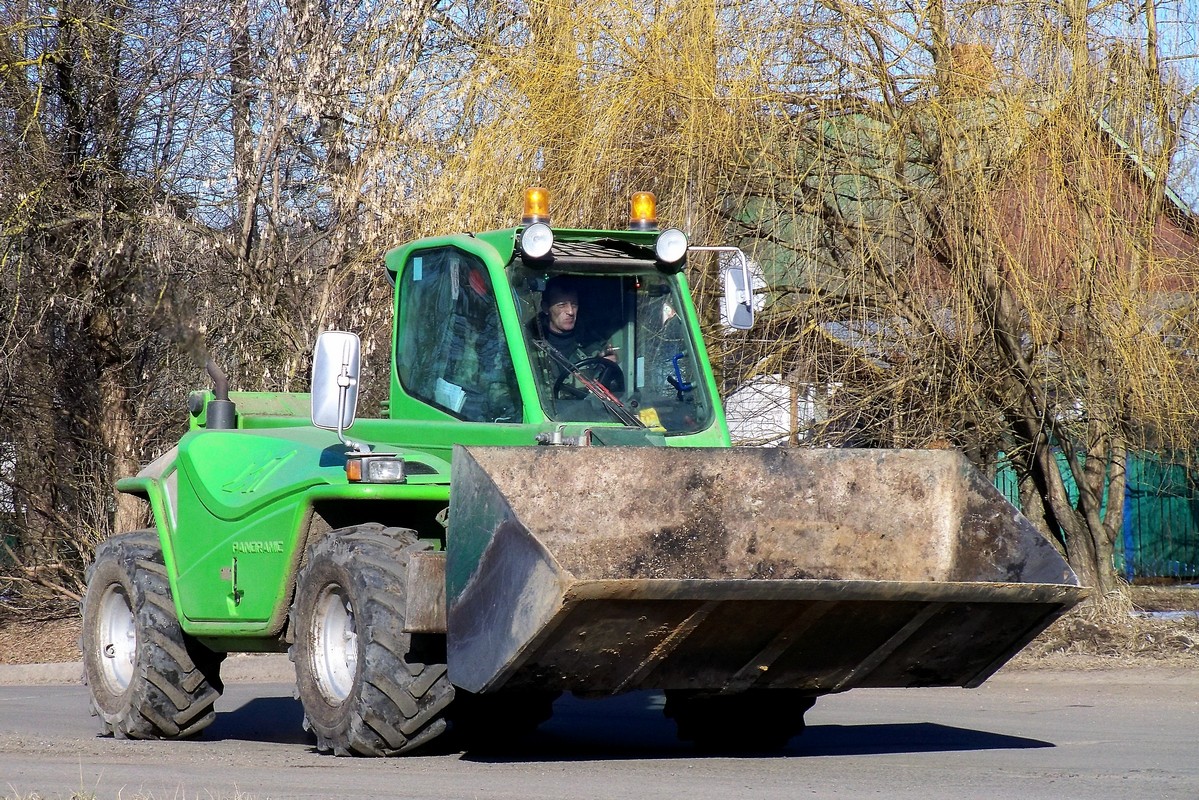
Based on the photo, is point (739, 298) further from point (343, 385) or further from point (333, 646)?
point (333, 646)

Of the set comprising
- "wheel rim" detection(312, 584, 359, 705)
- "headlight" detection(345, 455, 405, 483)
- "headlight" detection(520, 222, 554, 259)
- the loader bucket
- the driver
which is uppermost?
"headlight" detection(520, 222, 554, 259)

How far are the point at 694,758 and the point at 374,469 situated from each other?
203 centimetres

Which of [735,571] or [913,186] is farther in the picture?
[913,186]

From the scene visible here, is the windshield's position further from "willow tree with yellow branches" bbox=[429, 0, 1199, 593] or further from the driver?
"willow tree with yellow branches" bbox=[429, 0, 1199, 593]

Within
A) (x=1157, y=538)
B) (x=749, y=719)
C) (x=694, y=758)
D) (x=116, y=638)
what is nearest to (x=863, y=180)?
(x=749, y=719)

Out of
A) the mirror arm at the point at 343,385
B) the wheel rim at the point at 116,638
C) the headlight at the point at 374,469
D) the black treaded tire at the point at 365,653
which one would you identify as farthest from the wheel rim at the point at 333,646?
the wheel rim at the point at 116,638

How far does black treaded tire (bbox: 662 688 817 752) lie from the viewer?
25.4 ft

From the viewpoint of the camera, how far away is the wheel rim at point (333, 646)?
22.8 feet

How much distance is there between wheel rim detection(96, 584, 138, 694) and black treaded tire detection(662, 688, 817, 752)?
10.4ft

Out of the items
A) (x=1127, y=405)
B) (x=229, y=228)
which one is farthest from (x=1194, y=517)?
(x=229, y=228)

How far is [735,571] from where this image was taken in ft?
22.8

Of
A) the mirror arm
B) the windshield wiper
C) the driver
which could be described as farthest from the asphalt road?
the driver

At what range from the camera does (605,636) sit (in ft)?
20.1

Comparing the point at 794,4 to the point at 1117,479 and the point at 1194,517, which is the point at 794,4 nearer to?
the point at 1117,479
